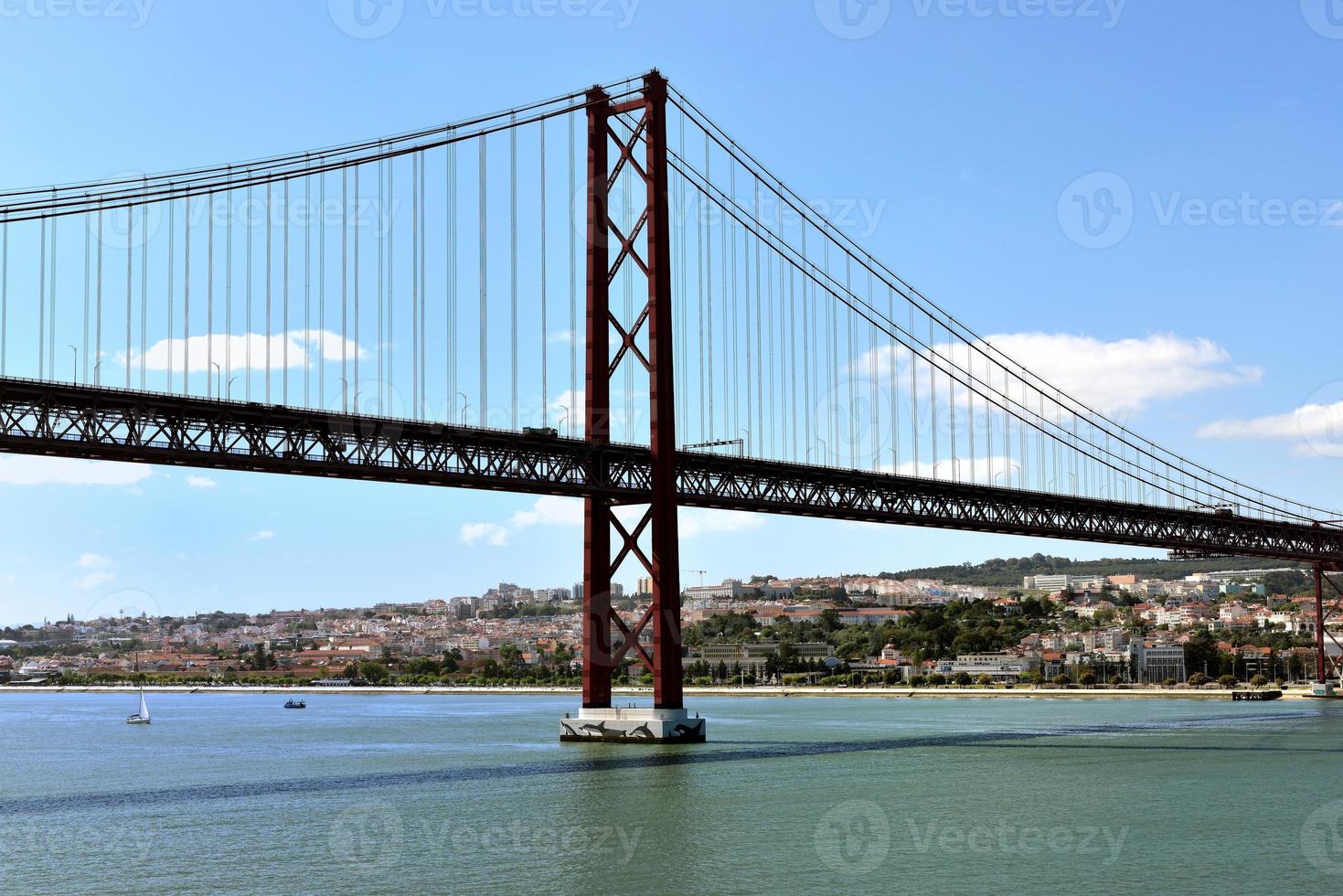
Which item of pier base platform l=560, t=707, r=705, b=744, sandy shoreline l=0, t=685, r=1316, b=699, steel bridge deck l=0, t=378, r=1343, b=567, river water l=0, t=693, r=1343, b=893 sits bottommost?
sandy shoreline l=0, t=685, r=1316, b=699

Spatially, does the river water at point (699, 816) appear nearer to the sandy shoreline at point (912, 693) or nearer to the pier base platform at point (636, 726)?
the pier base platform at point (636, 726)

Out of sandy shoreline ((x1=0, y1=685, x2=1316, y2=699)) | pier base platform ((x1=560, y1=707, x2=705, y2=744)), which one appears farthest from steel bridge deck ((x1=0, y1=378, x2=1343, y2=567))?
sandy shoreline ((x1=0, y1=685, x2=1316, y2=699))

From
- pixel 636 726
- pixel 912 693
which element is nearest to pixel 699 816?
pixel 636 726

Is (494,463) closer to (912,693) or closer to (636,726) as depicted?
(636,726)

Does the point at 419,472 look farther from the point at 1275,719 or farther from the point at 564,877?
the point at 1275,719

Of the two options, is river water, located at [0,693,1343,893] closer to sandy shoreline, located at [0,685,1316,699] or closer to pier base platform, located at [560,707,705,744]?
pier base platform, located at [560,707,705,744]

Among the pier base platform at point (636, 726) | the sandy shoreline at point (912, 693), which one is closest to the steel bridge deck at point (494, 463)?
the pier base platform at point (636, 726)
